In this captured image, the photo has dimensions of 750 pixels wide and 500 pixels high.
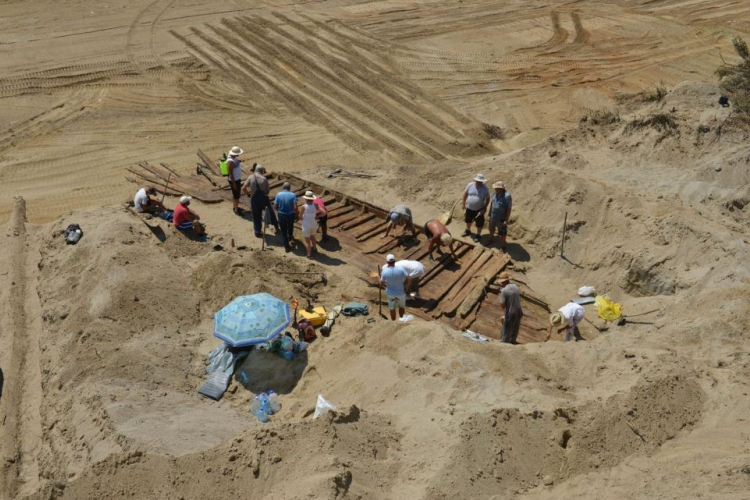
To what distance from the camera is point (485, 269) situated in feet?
42.5

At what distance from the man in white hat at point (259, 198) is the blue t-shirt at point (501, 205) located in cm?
458

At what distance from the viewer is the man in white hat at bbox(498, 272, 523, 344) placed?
10383mm

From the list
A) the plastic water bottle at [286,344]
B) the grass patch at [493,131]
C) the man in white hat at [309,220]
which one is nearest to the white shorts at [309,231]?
the man in white hat at [309,220]

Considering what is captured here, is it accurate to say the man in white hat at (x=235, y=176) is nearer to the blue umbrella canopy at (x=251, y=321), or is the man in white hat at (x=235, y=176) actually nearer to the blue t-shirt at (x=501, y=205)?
the blue umbrella canopy at (x=251, y=321)

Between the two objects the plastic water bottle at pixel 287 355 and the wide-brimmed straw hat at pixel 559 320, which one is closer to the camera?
the plastic water bottle at pixel 287 355

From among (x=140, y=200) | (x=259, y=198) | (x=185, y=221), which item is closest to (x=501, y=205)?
(x=259, y=198)

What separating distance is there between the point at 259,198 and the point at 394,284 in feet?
14.0

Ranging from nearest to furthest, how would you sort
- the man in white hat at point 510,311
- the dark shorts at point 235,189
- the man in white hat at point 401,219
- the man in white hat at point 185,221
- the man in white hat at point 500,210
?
the man in white hat at point 510,311 < the man in white hat at point 500,210 < the man in white hat at point 401,219 < the man in white hat at point 185,221 < the dark shorts at point 235,189

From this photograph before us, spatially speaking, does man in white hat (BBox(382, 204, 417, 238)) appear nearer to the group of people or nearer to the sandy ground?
the group of people

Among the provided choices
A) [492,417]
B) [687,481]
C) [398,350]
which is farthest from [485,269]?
[687,481]

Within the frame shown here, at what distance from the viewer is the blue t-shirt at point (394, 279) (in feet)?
35.7

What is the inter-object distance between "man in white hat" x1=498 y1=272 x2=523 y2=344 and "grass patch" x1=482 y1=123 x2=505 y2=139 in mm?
11186

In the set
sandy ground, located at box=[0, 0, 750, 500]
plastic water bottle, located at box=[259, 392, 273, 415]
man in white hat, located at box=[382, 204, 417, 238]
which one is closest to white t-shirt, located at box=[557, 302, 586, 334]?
sandy ground, located at box=[0, 0, 750, 500]

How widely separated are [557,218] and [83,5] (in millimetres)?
24466
